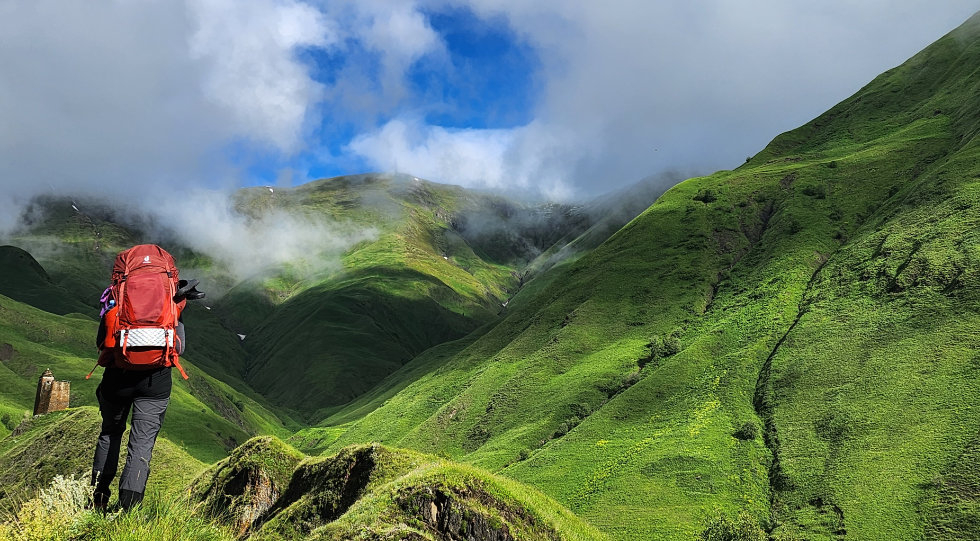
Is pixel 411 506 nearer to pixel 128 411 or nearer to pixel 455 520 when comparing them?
pixel 455 520

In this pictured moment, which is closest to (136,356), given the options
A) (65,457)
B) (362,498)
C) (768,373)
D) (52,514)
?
(52,514)

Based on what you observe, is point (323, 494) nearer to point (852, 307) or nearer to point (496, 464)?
point (496, 464)

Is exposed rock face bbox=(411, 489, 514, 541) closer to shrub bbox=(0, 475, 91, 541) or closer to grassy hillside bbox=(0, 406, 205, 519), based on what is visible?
shrub bbox=(0, 475, 91, 541)

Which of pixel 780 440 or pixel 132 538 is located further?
pixel 780 440

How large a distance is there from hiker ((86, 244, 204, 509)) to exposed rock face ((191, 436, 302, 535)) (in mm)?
17571

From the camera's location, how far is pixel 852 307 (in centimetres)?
12481

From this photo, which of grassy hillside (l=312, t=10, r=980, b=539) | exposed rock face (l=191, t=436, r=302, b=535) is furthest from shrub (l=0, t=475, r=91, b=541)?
grassy hillside (l=312, t=10, r=980, b=539)

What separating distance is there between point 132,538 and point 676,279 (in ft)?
567

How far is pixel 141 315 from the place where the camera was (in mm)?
10664

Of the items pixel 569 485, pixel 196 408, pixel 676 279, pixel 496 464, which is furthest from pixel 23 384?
pixel 676 279

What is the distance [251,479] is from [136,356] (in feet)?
68.9

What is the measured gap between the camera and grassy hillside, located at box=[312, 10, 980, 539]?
86.9m

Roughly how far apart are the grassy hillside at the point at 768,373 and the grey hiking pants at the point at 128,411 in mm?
82287

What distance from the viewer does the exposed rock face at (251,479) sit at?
27.8 metres
